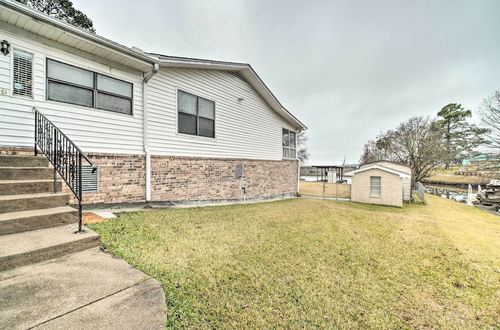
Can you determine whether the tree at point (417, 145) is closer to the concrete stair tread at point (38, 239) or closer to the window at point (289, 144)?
the window at point (289, 144)

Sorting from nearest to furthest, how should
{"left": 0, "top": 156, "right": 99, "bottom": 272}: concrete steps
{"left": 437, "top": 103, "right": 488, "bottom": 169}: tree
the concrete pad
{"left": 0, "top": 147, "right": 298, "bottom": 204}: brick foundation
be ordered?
the concrete pad < {"left": 0, "top": 156, "right": 99, "bottom": 272}: concrete steps < {"left": 0, "top": 147, "right": 298, "bottom": 204}: brick foundation < {"left": 437, "top": 103, "right": 488, "bottom": 169}: tree

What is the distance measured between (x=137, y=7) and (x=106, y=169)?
12858mm

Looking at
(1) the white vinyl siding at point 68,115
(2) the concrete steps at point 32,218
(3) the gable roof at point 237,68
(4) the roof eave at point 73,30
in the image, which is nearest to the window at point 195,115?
(3) the gable roof at point 237,68

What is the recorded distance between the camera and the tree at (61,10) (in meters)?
11.6

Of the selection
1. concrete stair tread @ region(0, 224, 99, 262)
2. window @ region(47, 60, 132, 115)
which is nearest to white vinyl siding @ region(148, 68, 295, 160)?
window @ region(47, 60, 132, 115)

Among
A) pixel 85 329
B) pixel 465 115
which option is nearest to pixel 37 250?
pixel 85 329

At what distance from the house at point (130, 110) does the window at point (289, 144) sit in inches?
144

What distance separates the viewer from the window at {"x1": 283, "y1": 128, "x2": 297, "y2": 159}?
528 inches

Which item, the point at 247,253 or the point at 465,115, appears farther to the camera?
the point at 465,115

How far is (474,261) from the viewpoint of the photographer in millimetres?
3951

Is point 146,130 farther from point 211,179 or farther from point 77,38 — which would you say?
point 211,179

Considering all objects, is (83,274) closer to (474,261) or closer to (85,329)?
(85,329)

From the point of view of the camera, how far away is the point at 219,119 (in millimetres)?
8656

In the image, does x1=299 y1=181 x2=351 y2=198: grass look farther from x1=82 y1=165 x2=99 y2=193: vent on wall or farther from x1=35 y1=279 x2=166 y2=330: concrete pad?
x1=35 y1=279 x2=166 y2=330: concrete pad
